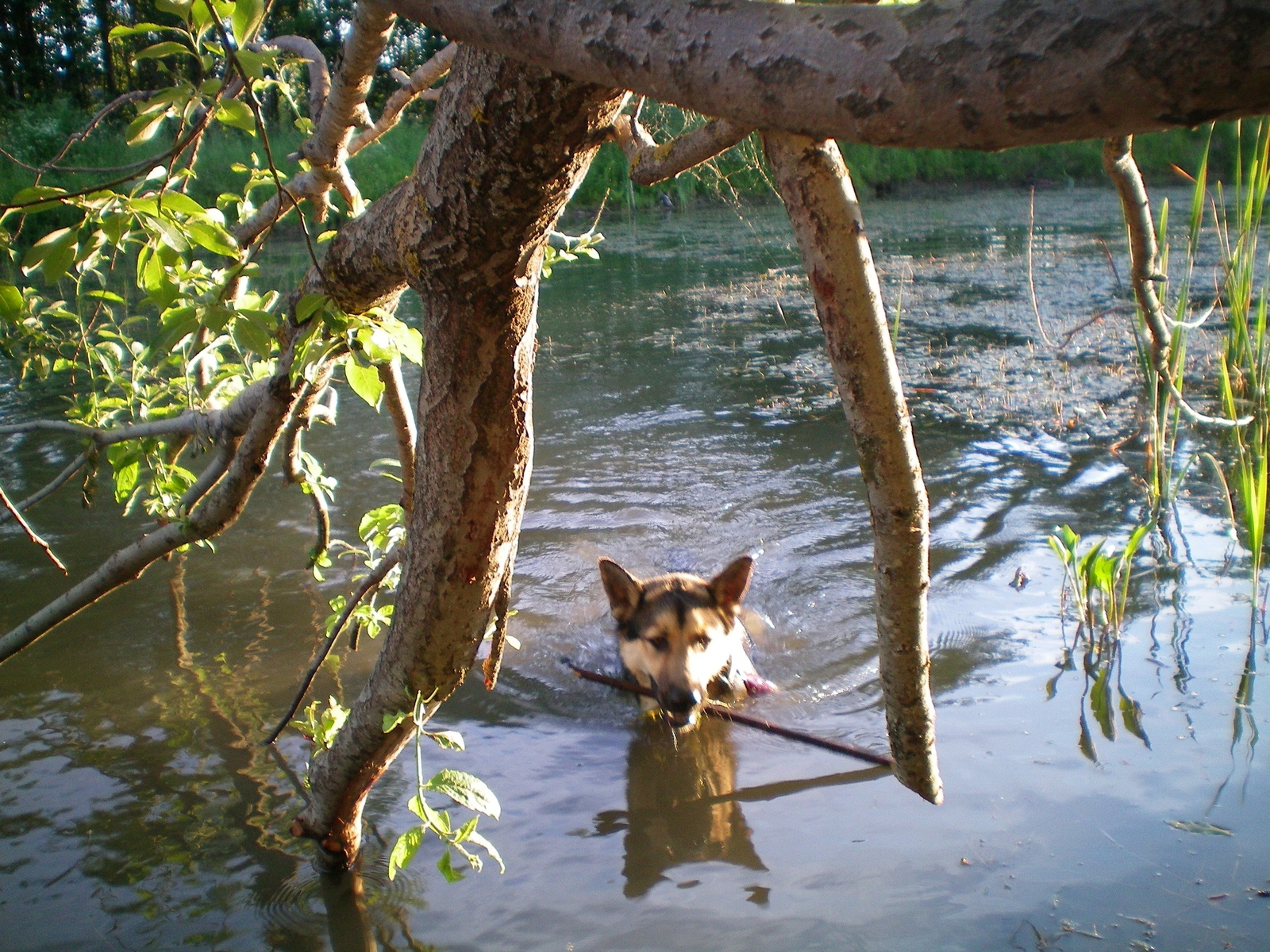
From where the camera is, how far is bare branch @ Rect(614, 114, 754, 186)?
1788mm

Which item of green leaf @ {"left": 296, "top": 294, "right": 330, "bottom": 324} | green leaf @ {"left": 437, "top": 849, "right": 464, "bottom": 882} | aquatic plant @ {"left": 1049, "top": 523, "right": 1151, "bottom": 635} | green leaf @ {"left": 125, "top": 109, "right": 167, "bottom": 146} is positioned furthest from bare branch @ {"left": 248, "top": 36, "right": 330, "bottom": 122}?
aquatic plant @ {"left": 1049, "top": 523, "right": 1151, "bottom": 635}

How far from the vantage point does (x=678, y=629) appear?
4.71 m

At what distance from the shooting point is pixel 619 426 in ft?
28.2

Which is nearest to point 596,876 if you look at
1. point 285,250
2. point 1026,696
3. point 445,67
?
point 1026,696

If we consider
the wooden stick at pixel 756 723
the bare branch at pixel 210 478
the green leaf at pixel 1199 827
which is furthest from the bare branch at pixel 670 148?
the green leaf at pixel 1199 827

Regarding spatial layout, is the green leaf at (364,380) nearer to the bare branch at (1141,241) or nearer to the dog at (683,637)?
the bare branch at (1141,241)

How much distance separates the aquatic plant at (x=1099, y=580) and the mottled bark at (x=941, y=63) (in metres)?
3.99

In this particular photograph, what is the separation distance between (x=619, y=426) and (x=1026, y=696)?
500cm

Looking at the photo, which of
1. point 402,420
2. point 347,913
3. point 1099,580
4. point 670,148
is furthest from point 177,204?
point 1099,580

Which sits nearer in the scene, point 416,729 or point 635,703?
point 416,729

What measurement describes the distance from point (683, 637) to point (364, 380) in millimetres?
2888

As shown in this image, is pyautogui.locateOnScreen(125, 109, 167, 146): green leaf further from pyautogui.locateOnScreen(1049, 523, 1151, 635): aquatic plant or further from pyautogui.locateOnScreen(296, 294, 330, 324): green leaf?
pyautogui.locateOnScreen(1049, 523, 1151, 635): aquatic plant

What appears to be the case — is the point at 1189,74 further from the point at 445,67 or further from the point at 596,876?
the point at 596,876

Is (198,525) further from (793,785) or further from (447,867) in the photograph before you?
(793,785)
